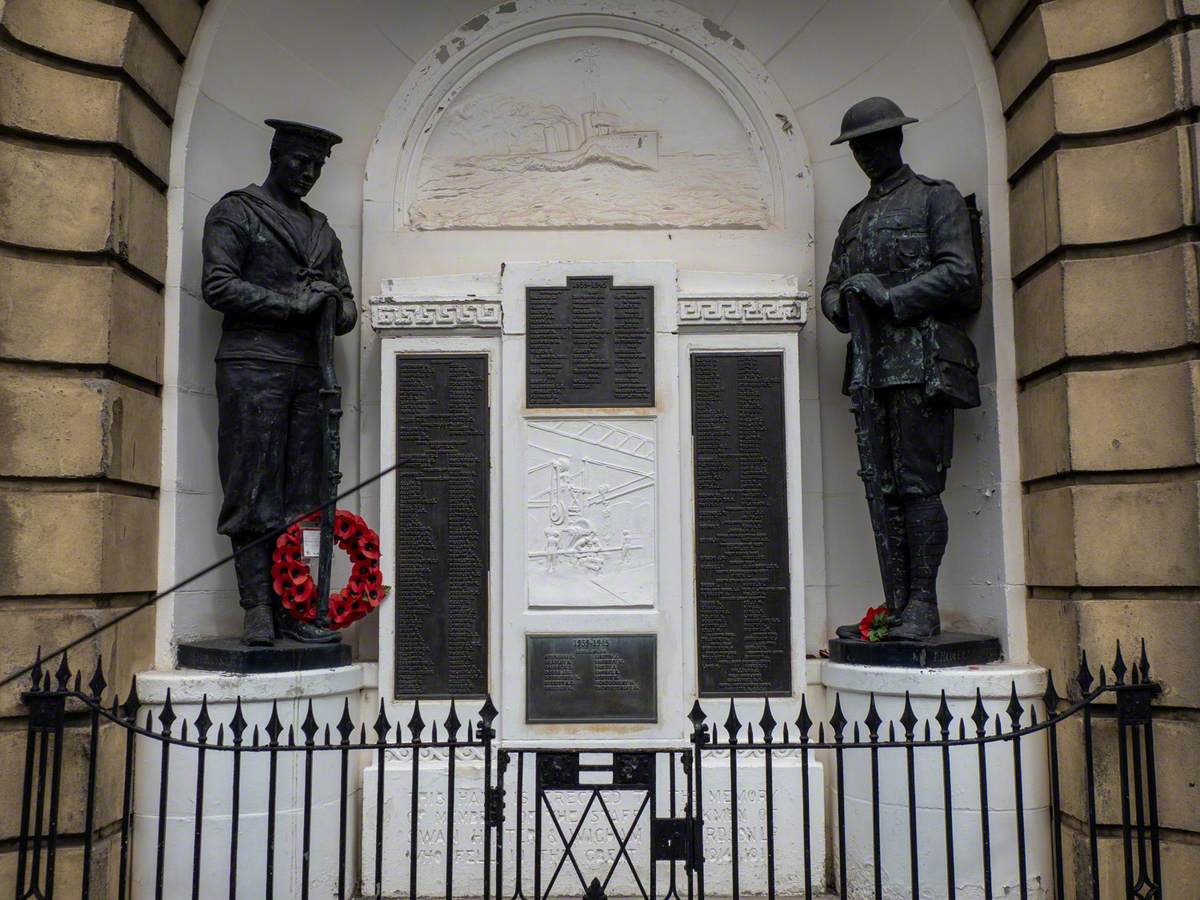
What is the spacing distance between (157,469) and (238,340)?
0.90 metres

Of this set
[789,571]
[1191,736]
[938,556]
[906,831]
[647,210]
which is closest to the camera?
[1191,736]

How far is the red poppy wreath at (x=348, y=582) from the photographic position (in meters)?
6.07

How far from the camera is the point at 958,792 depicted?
18.1 feet

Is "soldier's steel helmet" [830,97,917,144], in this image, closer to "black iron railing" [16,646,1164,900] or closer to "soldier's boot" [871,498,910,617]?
"soldier's boot" [871,498,910,617]

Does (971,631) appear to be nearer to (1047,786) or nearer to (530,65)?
(1047,786)

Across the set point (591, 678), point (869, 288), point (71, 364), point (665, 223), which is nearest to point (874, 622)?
point (591, 678)

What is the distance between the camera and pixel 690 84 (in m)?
7.44

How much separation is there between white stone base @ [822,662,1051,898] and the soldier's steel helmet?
3.09m

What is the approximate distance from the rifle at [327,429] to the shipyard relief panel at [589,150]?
1397 mm

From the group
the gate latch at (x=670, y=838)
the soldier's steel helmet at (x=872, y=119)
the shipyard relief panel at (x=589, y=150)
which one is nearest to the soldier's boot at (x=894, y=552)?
the gate latch at (x=670, y=838)

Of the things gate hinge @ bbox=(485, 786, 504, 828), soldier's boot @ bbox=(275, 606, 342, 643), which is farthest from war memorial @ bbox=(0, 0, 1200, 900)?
gate hinge @ bbox=(485, 786, 504, 828)

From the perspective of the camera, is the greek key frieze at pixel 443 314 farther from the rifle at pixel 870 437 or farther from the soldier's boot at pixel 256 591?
the rifle at pixel 870 437

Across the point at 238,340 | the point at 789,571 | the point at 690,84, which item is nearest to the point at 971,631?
the point at 789,571

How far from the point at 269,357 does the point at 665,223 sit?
113 inches
